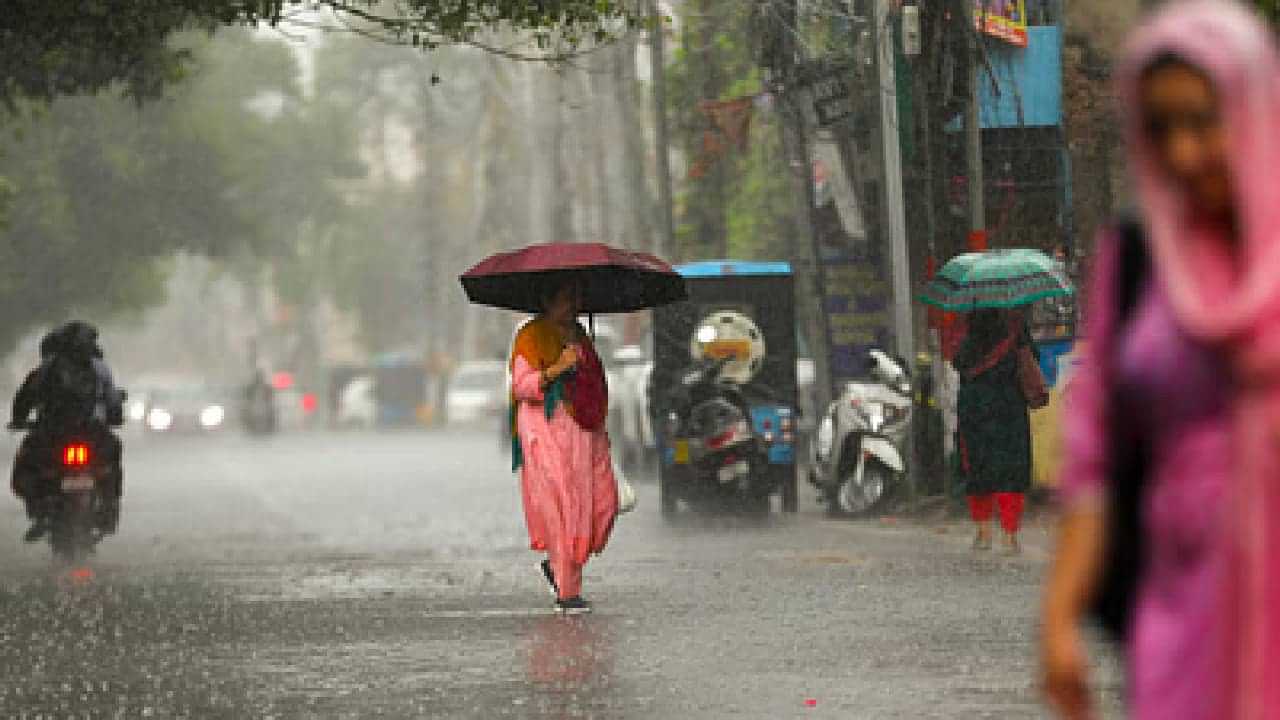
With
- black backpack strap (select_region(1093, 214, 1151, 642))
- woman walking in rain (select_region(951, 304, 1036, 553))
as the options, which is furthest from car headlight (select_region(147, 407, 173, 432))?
black backpack strap (select_region(1093, 214, 1151, 642))

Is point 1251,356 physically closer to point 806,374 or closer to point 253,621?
point 253,621

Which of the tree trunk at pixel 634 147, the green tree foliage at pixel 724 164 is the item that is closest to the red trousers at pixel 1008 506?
the green tree foliage at pixel 724 164

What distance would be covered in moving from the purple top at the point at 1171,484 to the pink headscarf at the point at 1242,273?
0.04 m

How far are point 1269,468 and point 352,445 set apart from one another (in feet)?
154

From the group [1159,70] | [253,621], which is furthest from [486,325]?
[1159,70]

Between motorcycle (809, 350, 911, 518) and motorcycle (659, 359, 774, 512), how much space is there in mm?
656

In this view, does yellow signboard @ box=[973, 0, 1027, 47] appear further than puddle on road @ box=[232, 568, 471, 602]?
Yes

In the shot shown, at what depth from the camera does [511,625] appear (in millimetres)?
12469

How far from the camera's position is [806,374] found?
100 feet

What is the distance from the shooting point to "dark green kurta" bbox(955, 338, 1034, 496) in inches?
639

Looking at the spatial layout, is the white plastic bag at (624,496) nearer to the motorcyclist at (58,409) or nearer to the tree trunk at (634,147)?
the motorcyclist at (58,409)

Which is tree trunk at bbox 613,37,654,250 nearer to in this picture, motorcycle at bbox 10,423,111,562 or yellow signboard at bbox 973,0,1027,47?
yellow signboard at bbox 973,0,1027,47

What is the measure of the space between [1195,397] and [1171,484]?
0.46 ft

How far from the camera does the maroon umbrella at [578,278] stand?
13.5 meters
